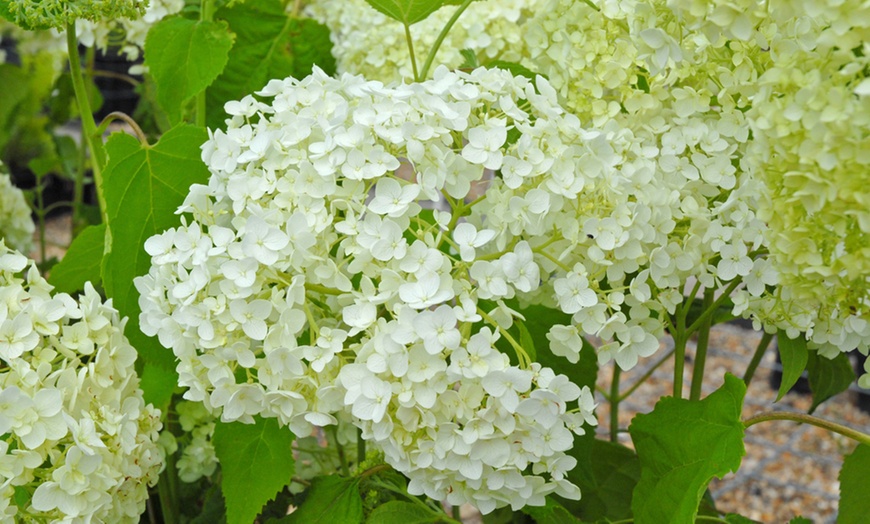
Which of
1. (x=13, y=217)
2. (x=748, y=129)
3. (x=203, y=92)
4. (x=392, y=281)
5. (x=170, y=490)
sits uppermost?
(x=748, y=129)

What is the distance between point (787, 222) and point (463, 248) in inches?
6.5

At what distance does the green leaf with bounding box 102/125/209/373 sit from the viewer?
63cm

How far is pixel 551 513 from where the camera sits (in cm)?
59

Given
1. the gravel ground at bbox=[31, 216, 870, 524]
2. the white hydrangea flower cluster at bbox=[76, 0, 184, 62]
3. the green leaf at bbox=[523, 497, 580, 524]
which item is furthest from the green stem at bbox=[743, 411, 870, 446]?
the gravel ground at bbox=[31, 216, 870, 524]

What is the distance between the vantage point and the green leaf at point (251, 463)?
0.58m

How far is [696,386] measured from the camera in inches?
26.0

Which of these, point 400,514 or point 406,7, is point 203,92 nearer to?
point 406,7

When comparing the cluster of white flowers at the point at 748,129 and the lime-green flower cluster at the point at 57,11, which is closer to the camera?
the cluster of white flowers at the point at 748,129

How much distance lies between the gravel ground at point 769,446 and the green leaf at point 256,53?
0.95 meters

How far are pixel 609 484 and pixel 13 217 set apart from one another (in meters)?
0.73

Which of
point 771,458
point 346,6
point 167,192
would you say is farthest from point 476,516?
point 167,192

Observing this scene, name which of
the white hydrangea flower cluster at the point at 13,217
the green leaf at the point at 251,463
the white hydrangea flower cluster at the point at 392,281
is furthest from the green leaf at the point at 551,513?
the white hydrangea flower cluster at the point at 13,217

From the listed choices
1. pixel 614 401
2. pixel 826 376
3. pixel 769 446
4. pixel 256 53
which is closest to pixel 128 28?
pixel 256 53

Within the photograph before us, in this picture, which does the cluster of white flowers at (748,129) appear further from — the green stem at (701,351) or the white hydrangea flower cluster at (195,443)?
the white hydrangea flower cluster at (195,443)
